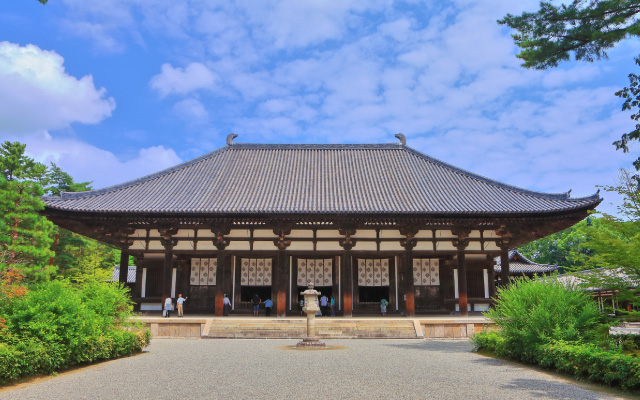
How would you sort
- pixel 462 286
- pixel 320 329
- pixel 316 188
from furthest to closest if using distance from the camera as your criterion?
1. pixel 316 188
2. pixel 462 286
3. pixel 320 329

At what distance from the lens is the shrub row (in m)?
6.95

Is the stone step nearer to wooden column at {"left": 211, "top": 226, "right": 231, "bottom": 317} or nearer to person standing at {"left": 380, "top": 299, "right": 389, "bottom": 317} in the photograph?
wooden column at {"left": 211, "top": 226, "right": 231, "bottom": 317}

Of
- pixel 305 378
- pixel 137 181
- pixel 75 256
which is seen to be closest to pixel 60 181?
pixel 75 256

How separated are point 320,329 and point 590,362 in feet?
32.1

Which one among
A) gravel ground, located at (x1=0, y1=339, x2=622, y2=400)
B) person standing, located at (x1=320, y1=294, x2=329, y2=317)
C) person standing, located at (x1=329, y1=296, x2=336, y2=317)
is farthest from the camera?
person standing, located at (x1=320, y1=294, x2=329, y2=317)

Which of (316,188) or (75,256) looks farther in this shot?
(75,256)

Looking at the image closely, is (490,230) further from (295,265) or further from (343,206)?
(295,265)

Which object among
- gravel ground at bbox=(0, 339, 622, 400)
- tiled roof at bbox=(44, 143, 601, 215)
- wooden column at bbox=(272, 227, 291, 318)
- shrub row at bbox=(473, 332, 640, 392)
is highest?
tiled roof at bbox=(44, 143, 601, 215)

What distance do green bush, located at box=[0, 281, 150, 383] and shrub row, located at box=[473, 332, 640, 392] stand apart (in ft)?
30.3

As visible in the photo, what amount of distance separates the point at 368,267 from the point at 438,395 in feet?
46.0

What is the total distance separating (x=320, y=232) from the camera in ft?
64.5

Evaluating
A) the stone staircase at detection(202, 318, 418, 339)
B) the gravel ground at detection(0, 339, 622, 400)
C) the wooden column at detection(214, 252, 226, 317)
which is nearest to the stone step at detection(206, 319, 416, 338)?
the stone staircase at detection(202, 318, 418, 339)

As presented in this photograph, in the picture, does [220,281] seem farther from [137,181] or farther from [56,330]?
[56,330]

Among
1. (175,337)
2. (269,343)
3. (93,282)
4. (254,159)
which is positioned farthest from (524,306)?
(254,159)
